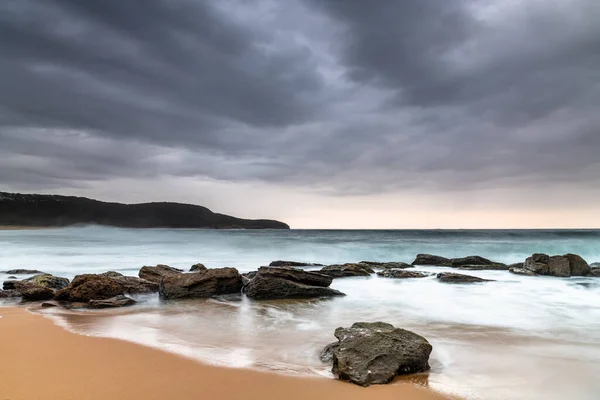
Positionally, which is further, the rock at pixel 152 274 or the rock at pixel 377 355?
the rock at pixel 152 274

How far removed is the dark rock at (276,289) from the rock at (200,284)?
1.97ft

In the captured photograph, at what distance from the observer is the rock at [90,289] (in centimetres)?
891

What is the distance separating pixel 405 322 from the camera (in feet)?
24.8

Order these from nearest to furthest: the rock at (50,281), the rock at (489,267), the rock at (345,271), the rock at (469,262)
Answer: the rock at (50,281), the rock at (345,271), the rock at (489,267), the rock at (469,262)

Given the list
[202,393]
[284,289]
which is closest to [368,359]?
[202,393]

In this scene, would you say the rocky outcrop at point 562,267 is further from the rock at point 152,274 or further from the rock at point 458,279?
the rock at point 152,274

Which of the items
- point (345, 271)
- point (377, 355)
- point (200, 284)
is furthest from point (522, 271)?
point (377, 355)

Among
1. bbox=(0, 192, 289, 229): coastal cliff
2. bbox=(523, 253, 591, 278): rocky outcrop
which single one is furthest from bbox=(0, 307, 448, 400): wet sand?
bbox=(0, 192, 289, 229): coastal cliff

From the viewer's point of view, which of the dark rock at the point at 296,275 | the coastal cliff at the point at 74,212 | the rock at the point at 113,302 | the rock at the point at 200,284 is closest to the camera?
the rock at the point at 113,302

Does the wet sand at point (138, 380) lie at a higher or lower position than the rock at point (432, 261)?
higher

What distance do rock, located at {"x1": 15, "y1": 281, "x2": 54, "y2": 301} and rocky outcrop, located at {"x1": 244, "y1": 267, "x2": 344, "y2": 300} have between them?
15.5ft

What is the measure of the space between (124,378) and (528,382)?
4.25m

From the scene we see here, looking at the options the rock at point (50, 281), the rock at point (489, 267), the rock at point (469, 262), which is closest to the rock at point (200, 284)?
the rock at point (50, 281)

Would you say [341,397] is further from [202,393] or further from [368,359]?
[202,393]
